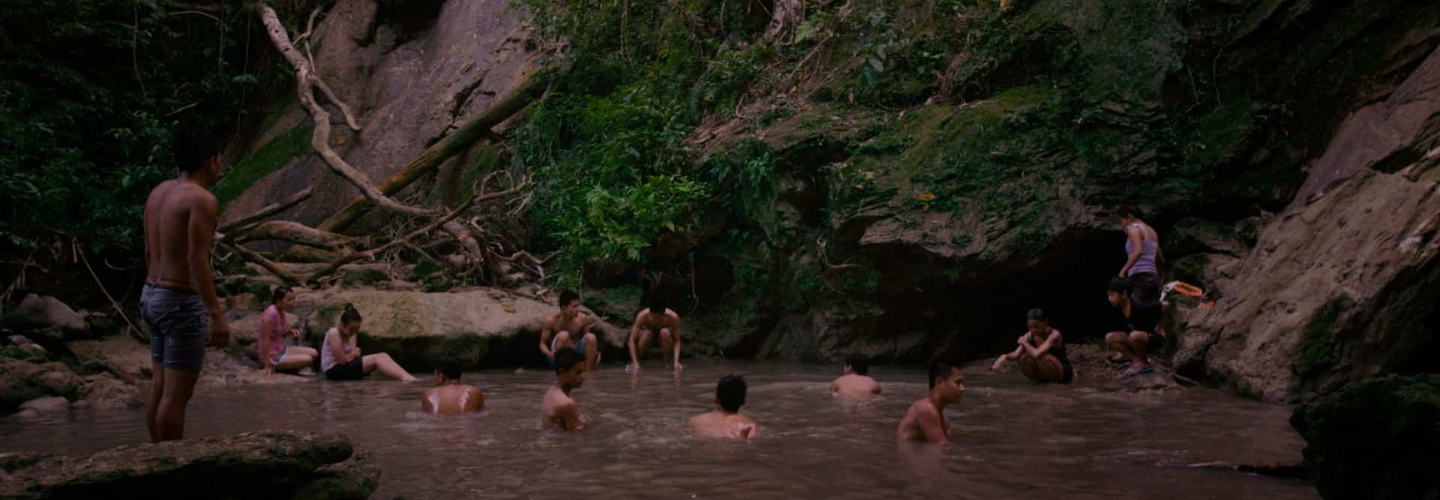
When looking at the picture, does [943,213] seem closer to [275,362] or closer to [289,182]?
[275,362]

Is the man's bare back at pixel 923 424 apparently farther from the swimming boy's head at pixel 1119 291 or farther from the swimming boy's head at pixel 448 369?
the swimming boy's head at pixel 1119 291

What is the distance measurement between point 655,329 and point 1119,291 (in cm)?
570

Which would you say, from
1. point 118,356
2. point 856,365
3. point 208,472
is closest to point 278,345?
point 118,356

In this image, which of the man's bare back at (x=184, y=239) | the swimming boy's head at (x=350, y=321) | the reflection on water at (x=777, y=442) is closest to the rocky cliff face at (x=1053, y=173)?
the reflection on water at (x=777, y=442)

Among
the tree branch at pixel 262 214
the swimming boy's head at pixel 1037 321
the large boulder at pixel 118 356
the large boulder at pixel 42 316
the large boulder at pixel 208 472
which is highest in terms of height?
the tree branch at pixel 262 214

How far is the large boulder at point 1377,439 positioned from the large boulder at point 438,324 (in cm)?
920

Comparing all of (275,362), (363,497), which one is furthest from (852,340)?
(363,497)

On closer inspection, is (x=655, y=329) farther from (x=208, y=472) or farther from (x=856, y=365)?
(x=208, y=472)

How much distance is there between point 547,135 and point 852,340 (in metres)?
6.07

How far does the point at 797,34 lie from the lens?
13.9 m

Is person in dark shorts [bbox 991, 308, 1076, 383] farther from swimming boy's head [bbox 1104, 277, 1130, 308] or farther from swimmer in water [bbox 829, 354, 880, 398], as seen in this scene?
swimmer in water [bbox 829, 354, 880, 398]

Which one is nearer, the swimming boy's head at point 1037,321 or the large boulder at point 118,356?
the large boulder at point 118,356

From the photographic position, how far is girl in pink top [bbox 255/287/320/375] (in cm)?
1070

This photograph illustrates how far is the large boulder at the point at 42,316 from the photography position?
32.1 ft
